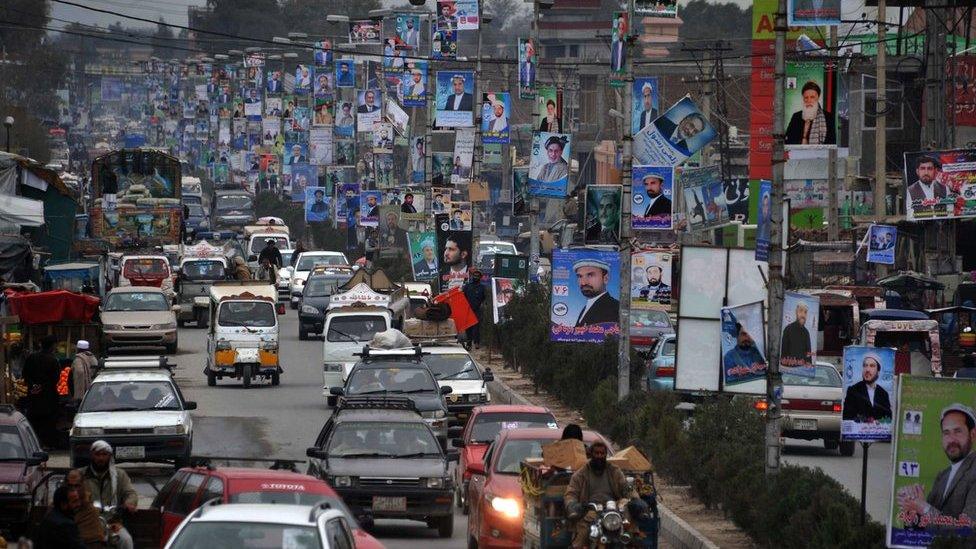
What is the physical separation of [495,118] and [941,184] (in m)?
12.1

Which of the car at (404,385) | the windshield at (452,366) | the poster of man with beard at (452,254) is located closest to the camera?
the car at (404,385)

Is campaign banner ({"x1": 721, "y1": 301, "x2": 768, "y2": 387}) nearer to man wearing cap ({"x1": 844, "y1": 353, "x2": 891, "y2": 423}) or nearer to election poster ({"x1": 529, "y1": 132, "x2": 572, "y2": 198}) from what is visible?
man wearing cap ({"x1": 844, "y1": 353, "x2": 891, "y2": 423})

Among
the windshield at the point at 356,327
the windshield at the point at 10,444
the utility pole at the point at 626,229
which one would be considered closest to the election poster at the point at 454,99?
the windshield at the point at 356,327

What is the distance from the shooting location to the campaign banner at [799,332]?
19.3 meters

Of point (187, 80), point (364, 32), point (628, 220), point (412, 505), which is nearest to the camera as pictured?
point (412, 505)

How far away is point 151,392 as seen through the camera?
24.8 metres

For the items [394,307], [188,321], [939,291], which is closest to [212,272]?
[188,321]

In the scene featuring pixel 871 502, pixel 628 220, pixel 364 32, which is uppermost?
pixel 364 32

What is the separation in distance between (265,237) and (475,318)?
27819 millimetres

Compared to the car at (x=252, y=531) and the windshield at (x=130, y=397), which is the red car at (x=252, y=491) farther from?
the windshield at (x=130, y=397)

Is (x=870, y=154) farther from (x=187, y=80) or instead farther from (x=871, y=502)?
(x=187, y=80)

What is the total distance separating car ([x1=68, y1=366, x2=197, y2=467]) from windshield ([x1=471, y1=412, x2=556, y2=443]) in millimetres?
4454

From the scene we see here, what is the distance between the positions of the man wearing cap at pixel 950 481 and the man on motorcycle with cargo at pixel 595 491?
7.74 ft

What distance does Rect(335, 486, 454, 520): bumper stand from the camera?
61.8 feet
